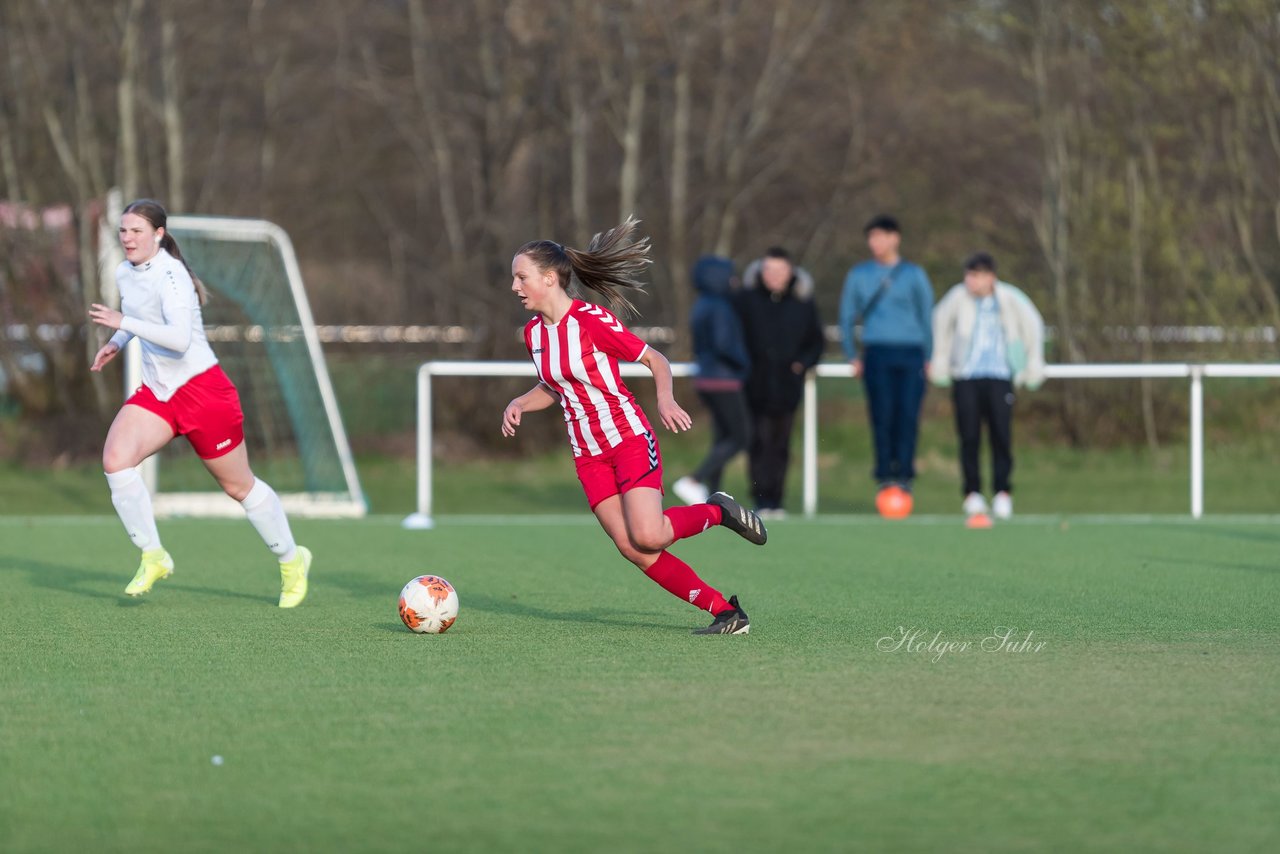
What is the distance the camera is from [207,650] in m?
6.77

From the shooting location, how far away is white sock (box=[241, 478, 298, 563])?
815 cm

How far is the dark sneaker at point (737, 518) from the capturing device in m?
7.14

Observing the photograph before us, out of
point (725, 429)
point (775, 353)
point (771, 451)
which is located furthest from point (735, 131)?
point (725, 429)

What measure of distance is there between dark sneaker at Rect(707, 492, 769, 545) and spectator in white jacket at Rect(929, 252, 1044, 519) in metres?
5.99

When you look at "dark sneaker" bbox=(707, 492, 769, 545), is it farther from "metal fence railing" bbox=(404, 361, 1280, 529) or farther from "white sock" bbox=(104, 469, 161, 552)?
"metal fence railing" bbox=(404, 361, 1280, 529)

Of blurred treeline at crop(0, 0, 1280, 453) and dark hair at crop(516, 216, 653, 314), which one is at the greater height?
blurred treeline at crop(0, 0, 1280, 453)

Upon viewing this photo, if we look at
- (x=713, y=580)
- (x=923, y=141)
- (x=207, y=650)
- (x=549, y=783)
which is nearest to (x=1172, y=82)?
(x=923, y=141)

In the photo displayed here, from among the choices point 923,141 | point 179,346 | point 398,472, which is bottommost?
point 398,472

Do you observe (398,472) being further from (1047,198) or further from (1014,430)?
(1047,198)

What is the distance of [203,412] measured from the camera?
8008 mm

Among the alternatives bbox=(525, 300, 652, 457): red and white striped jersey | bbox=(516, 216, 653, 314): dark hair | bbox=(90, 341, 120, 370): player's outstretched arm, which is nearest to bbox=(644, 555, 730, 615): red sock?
bbox=(525, 300, 652, 457): red and white striped jersey

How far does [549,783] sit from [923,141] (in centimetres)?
1966

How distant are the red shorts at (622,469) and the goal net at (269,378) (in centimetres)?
776

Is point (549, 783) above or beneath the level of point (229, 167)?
beneath
